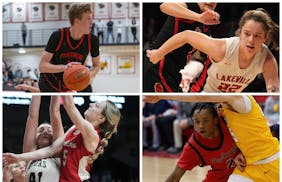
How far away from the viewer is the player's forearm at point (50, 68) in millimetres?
2391

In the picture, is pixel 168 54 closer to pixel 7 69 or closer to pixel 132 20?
pixel 132 20

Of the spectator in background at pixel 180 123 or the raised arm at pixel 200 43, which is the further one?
the spectator in background at pixel 180 123

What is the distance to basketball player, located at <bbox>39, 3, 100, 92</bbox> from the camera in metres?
2.39

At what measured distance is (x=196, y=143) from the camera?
2.42m

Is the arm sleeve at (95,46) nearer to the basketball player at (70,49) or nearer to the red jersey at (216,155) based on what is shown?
the basketball player at (70,49)

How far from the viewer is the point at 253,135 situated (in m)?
2.39

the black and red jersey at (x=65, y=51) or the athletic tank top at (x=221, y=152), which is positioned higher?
the black and red jersey at (x=65, y=51)

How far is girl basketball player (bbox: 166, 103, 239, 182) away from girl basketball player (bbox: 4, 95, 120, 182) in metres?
0.37

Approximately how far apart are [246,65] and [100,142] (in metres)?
0.75

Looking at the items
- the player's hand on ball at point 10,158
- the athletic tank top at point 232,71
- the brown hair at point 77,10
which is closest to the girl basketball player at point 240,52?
the athletic tank top at point 232,71

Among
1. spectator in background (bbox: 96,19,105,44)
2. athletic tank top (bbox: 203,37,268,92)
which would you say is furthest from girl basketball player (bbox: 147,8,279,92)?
spectator in background (bbox: 96,19,105,44)

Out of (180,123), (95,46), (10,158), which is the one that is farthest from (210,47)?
(10,158)

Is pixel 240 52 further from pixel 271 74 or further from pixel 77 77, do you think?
pixel 77 77

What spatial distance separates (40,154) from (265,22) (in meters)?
1.18
